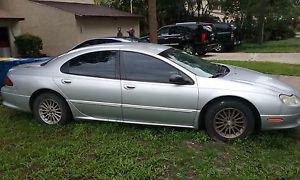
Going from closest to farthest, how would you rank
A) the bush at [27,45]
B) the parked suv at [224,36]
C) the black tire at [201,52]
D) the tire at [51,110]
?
1. the tire at [51,110]
2. the bush at [27,45]
3. the black tire at [201,52]
4. the parked suv at [224,36]

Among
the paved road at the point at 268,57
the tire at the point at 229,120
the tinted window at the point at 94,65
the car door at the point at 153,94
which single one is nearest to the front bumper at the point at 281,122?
the tire at the point at 229,120

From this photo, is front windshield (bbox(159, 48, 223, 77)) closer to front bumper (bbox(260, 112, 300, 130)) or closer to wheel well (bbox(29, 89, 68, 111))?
front bumper (bbox(260, 112, 300, 130))

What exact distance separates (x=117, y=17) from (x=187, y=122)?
16422 millimetres

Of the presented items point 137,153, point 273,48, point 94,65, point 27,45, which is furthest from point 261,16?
point 137,153

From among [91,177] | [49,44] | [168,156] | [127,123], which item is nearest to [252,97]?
[168,156]

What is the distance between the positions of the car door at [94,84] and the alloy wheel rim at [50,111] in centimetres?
31

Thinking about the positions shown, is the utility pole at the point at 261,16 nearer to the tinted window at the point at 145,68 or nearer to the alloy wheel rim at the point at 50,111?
the tinted window at the point at 145,68

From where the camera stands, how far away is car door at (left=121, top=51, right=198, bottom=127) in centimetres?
554

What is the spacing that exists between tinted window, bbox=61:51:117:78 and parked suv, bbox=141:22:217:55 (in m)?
12.8

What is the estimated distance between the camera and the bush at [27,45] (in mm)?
17703

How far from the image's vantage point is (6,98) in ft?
21.8

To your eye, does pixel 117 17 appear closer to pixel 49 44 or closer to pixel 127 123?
pixel 49 44

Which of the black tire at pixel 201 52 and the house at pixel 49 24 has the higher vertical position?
the house at pixel 49 24

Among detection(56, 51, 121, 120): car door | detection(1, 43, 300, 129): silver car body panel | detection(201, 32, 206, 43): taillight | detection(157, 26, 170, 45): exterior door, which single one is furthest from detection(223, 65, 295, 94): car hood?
detection(157, 26, 170, 45): exterior door
